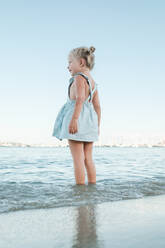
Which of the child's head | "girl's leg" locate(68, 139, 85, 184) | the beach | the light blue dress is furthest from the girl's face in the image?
the beach

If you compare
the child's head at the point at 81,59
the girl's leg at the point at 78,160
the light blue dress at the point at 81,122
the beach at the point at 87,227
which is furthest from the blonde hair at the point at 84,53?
the beach at the point at 87,227

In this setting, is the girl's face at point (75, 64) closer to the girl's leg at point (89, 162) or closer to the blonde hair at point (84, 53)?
the blonde hair at point (84, 53)

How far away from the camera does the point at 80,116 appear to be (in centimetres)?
297

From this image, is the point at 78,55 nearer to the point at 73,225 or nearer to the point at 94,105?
the point at 94,105

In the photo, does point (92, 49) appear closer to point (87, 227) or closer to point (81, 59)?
point (81, 59)

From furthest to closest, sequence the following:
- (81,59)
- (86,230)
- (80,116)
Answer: (81,59) < (80,116) < (86,230)

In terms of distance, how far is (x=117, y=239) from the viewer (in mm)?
1230

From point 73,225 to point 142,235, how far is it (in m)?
0.40

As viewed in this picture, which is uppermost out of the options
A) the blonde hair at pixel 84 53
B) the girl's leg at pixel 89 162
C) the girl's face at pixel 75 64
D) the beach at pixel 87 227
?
the blonde hair at pixel 84 53

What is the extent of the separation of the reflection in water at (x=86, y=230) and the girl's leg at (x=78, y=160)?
101 centimetres

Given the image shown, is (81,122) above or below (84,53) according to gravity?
below

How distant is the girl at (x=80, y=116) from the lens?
2896mm

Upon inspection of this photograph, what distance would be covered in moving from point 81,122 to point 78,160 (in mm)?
434

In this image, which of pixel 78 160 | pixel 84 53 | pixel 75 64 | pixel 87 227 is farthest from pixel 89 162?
pixel 87 227
